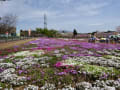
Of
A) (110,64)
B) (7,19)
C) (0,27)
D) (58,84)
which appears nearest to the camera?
(58,84)

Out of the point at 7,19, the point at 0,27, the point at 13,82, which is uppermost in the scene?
the point at 7,19

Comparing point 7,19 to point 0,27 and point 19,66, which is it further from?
point 19,66

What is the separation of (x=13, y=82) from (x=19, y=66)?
8.23 feet

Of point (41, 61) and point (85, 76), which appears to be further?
point (41, 61)

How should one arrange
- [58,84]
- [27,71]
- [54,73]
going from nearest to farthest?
[58,84], [54,73], [27,71]

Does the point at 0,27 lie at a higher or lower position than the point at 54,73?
higher

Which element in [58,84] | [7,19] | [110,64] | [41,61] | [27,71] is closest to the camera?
[58,84]

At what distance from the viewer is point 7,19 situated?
54.0m

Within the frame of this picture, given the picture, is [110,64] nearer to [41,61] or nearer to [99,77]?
[99,77]

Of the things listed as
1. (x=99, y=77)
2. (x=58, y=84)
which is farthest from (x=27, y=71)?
(x=99, y=77)

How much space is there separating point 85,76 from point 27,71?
3.11 metres

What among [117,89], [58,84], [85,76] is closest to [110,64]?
[85,76]

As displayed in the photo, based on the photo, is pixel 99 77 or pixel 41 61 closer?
pixel 99 77

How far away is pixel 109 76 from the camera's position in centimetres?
585
